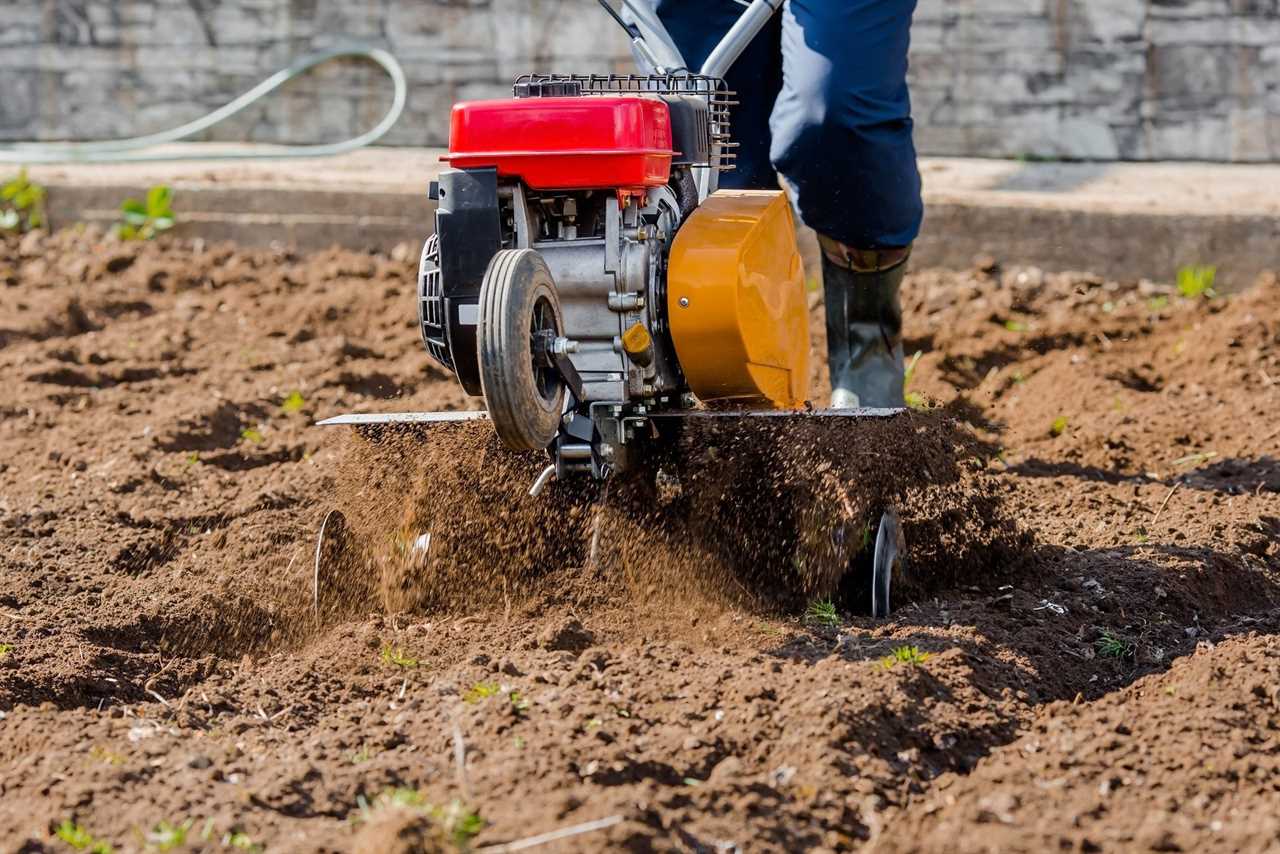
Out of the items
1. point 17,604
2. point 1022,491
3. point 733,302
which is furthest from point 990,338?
point 17,604

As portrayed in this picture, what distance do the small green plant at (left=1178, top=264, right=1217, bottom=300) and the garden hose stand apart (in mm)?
3791

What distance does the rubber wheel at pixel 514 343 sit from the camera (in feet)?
8.79

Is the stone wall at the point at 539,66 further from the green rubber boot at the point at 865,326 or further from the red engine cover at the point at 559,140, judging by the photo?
the red engine cover at the point at 559,140

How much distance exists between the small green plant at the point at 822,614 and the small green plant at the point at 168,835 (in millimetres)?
1317

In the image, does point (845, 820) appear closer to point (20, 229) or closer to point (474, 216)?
point (474, 216)

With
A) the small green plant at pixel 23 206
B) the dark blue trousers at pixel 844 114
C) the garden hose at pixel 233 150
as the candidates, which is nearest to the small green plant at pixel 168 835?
the dark blue trousers at pixel 844 114

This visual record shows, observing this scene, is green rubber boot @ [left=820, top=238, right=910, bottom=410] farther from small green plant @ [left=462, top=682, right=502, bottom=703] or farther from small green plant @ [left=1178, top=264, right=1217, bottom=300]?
small green plant @ [left=1178, top=264, right=1217, bottom=300]

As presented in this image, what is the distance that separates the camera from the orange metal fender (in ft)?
10.0

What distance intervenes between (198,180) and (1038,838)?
5.54 metres

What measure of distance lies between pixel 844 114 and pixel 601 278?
0.85m

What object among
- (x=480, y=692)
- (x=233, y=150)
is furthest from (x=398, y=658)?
(x=233, y=150)

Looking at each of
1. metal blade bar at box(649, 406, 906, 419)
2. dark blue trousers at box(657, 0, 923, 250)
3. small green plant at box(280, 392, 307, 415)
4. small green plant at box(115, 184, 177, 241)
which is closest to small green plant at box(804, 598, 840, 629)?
metal blade bar at box(649, 406, 906, 419)

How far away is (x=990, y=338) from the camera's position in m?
5.49

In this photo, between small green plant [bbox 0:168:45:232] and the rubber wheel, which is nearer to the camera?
the rubber wheel
